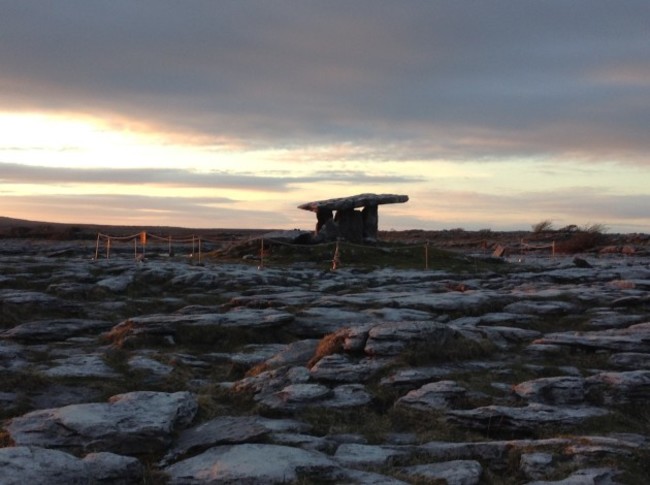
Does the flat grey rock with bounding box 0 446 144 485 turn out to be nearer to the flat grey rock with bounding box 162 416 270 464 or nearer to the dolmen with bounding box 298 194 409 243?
the flat grey rock with bounding box 162 416 270 464

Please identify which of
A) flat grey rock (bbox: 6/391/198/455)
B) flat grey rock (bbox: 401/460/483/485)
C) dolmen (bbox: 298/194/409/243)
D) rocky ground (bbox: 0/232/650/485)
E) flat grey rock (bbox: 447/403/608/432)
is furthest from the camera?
dolmen (bbox: 298/194/409/243)

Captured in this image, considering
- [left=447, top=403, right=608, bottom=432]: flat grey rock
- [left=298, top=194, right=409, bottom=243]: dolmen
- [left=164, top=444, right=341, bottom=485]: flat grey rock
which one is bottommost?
[left=164, top=444, right=341, bottom=485]: flat grey rock

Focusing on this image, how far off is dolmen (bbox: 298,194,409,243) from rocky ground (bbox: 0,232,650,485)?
14.8 m

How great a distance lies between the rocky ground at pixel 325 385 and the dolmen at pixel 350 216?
14789mm

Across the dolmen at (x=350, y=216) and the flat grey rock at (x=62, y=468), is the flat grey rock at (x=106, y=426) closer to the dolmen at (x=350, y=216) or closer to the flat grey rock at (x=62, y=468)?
the flat grey rock at (x=62, y=468)

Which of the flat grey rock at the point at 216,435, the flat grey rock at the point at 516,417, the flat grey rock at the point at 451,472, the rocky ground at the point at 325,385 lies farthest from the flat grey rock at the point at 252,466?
the flat grey rock at the point at 516,417

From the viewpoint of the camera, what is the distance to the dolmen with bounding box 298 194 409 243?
42.1 metres

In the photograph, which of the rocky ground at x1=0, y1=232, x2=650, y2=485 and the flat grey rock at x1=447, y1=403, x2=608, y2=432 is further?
the flat grey rock at x1=447, y1=403, x2=608, y2=432

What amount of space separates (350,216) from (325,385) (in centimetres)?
2924

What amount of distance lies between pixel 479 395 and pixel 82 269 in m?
20.8

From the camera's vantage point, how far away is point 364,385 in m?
14.0

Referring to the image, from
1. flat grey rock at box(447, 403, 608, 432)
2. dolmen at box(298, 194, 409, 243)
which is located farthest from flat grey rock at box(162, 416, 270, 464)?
dolmen at box(298, 194, 409, 243)

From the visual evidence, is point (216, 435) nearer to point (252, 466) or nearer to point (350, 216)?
point (252, 466)

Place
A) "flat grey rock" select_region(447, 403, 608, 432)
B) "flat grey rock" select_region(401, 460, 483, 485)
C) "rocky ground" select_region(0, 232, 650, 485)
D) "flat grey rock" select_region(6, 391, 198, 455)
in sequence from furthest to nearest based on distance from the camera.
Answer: "flat grey rock" select_region(447, 403, 608, 432) < "flat grey rock" select_region(6, 391, 198, 455) < "rocky ground" select_region(0, 232, 650, 485) < "flat grey rock" select_region(401, 460, 483, 485)
